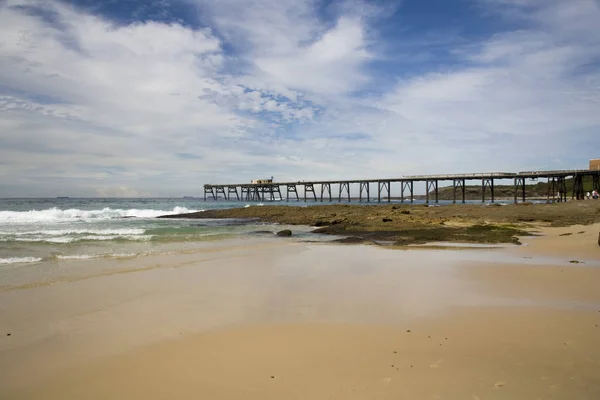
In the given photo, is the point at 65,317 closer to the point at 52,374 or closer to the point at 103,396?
the point at 52,374

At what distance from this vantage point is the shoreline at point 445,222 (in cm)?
1589

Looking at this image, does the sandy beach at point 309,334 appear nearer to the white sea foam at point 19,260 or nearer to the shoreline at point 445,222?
the white sea foam at point 19,260

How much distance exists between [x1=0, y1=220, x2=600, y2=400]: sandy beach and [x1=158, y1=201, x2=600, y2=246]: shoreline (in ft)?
21.0

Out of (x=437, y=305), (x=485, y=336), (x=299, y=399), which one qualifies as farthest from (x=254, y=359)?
(x=437, y=305)

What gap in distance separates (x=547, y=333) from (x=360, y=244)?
998 centimetres

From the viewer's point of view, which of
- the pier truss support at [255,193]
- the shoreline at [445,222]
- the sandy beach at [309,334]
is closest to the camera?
the sandy beach at [309,334]

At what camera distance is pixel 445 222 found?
21656mm

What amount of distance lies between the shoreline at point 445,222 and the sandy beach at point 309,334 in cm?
641

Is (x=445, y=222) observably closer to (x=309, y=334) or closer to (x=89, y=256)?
(x=89, y=256)

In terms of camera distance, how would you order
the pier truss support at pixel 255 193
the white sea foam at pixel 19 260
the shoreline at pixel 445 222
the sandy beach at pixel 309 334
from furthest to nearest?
the pier truss support at pixel 255 193, the shoreline at pixel 445 222, the white sea foam at pixel 19 260, the sandy beach at pixel 309 334

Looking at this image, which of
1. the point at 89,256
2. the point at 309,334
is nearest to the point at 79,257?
the point at 89,256

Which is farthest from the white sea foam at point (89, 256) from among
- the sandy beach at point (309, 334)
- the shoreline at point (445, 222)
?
the shoreline at point (445, 222)

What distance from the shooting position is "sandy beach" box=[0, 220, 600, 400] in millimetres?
3600

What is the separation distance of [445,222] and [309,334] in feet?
60.6
